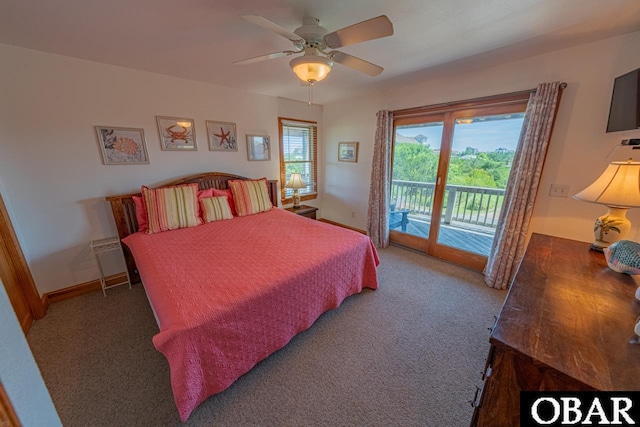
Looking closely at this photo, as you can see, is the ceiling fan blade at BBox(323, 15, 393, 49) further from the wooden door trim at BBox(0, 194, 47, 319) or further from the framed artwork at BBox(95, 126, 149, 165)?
the wooden door trim at BBox(0, 194, 47, 319)

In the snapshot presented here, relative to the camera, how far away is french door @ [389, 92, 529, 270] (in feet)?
8.23

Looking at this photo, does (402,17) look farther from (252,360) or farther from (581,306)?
(252,360)

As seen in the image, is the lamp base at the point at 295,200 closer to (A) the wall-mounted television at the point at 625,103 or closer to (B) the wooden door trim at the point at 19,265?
(B) the wooden door trim at the point at 19,265

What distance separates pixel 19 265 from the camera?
1.97 meters

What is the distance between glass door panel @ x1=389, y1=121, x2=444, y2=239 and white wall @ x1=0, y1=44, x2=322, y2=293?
2.84 meters

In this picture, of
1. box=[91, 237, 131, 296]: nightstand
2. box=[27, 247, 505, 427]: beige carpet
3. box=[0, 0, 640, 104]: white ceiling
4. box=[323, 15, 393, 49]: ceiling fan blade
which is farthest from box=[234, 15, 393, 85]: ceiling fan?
box=[91, 237, 131, 296]: nightstand

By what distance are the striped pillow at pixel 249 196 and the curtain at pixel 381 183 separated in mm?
1604

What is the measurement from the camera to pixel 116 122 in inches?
95.0

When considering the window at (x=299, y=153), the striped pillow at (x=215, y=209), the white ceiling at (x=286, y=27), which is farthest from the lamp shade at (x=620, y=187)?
the window at (x=299, y=153)

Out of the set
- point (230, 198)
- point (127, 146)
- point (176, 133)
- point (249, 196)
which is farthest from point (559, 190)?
point (127, 146)

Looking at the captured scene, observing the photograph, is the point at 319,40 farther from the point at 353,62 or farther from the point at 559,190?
the point at 559,190

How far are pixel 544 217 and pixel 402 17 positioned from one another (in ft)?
7.50

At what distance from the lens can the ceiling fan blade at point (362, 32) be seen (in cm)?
120

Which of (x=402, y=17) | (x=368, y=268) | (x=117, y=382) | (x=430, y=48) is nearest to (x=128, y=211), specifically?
(x=117, y=382)
